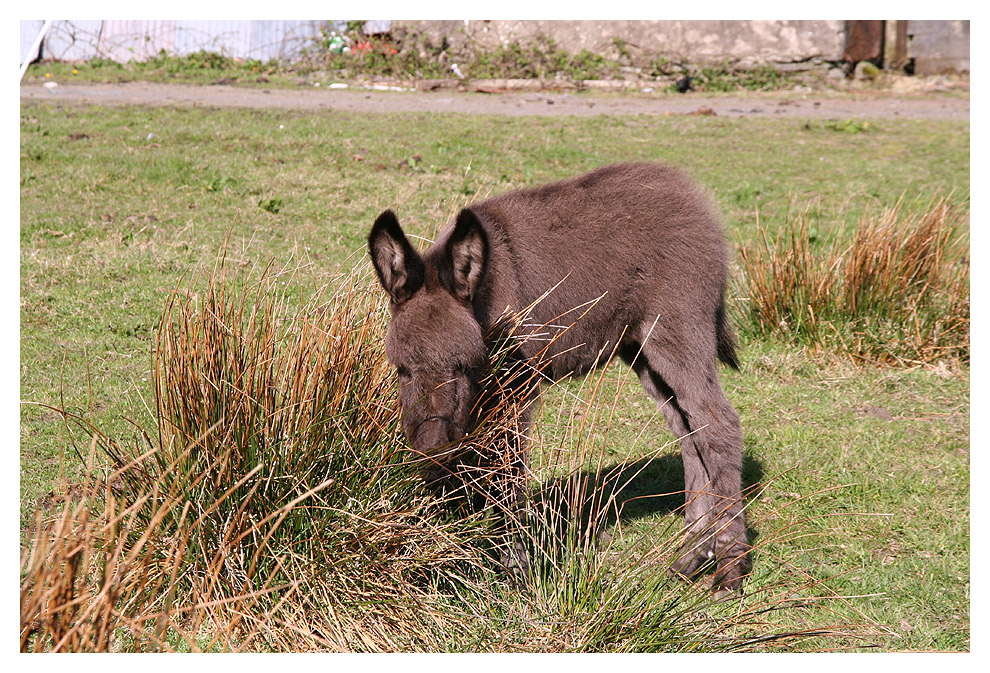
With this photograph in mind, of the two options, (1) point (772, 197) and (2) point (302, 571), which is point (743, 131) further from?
(2) point (302, 571)

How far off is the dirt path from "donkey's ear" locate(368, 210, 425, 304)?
1221 centimetres

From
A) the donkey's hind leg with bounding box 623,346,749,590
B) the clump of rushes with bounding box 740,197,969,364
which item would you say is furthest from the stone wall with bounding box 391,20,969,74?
the donkey's hind leg with bounding box 623,346,749,590

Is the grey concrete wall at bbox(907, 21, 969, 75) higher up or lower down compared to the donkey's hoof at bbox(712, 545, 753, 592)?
higher up

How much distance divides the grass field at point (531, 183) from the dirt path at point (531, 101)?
1036 millimetres

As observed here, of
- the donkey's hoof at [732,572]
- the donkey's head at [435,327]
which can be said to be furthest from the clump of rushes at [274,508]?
the donkey's hoof at [732,572]

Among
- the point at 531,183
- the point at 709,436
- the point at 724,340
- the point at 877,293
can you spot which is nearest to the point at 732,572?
the point at 709,436

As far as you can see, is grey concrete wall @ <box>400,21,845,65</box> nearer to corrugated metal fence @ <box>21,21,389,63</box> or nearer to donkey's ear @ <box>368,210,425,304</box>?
corrugated metal fence @ <box>21,21,389,63</box>

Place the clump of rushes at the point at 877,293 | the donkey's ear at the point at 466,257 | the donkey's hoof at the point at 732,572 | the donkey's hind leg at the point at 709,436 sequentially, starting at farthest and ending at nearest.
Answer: the clump of rushes at the point at 877,293 < the donkey's hind leg at the point at 709,436 < the donkey's hoof at the point at 732,572 < the donkey's ear at the point at 466,257

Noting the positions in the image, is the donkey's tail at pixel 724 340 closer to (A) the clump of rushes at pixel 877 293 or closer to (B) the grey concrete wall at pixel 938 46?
(A) the clump of rushes at pixel 877 293

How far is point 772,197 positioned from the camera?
12219mm

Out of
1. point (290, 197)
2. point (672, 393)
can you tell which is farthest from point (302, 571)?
point (290, 197)

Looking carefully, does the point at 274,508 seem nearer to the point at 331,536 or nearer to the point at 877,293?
the point at 331,536

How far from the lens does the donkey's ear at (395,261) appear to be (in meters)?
4.27

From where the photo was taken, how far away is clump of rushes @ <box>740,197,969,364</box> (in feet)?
27.7
